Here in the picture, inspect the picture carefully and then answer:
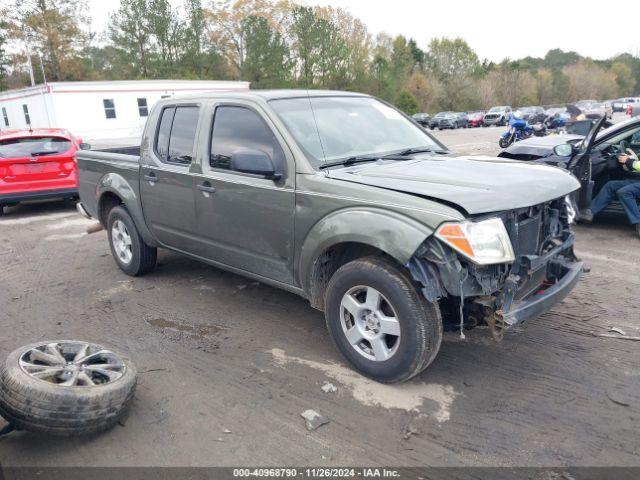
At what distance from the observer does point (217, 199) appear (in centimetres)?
439

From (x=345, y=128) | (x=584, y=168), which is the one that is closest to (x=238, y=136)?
(x=345, y=128)

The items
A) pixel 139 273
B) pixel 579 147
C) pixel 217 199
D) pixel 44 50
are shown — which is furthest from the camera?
pixel 44 50

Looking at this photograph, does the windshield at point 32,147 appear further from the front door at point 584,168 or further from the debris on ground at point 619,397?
A: the debris on ground at point 619,397

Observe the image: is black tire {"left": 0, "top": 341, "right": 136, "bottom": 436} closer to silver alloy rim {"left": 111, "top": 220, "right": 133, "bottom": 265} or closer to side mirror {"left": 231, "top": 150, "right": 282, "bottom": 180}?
side mirror {"left": 231, "top": 150, "right": 282, "bottom": 180}

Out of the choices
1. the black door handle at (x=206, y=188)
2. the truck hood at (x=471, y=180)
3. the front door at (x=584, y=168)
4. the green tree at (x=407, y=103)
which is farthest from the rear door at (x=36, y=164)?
the green tree at (x=407, y=103)

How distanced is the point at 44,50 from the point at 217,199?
54.3m

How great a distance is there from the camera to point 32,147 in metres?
9.55

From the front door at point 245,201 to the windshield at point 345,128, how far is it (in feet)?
0.70

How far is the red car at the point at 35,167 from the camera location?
9320 mm

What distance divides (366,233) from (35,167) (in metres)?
8.32

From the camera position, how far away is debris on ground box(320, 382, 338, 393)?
11.4ft

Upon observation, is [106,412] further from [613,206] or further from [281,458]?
[613,206]

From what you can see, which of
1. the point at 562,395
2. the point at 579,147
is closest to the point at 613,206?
the point at 579,147

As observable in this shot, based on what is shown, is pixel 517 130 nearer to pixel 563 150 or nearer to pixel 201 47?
pixel 563 150
